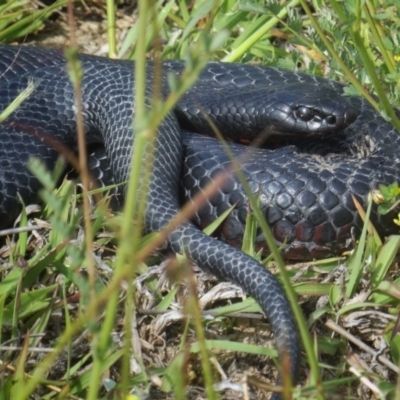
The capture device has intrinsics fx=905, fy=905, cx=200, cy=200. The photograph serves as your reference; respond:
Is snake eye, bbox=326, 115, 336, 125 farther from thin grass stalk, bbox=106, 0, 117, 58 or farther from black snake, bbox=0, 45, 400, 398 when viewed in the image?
thin grass stalk, bbox=106, 0, 117, 58

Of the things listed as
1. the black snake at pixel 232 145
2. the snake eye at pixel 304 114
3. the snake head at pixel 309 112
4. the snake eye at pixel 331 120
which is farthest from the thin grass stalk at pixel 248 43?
the snake eye at pixel 331 120

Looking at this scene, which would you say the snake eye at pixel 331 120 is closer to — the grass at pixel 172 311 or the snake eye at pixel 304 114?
the snake eye at pixel 304 114

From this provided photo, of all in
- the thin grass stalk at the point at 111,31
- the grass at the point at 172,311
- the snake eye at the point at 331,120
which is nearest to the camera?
the grass at the point at 172,311

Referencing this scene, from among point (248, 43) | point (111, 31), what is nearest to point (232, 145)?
point (248, 43)

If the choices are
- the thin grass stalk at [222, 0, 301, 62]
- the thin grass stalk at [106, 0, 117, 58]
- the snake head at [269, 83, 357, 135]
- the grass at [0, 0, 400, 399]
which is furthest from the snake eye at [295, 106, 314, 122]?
the thin grass stalk at [106, 0, 117, 58]

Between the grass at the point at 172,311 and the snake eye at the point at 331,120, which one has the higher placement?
the snake eye at the point at 331,120

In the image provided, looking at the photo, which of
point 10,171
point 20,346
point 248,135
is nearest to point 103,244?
point 10,171

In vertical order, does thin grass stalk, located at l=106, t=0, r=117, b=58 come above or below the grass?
above
